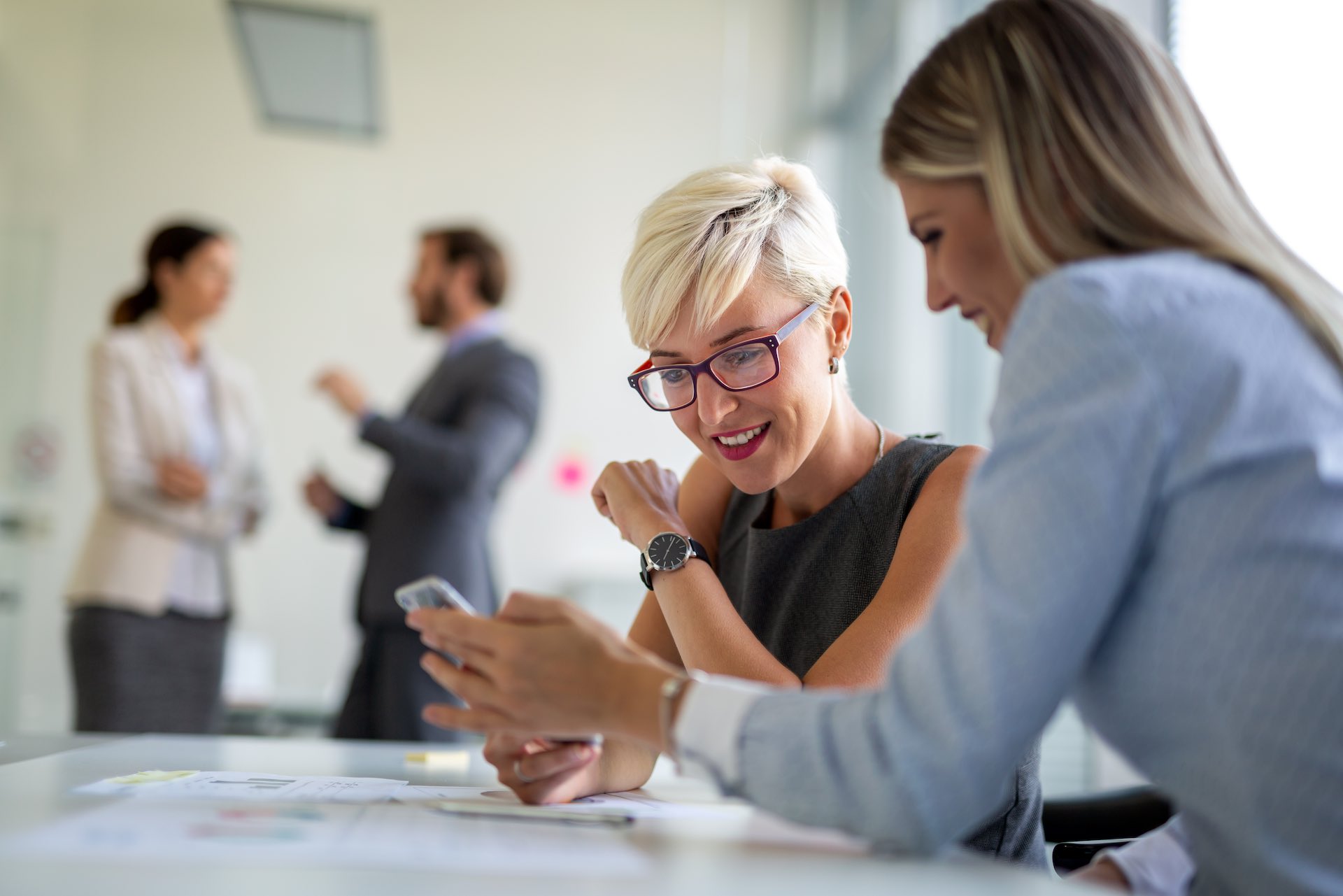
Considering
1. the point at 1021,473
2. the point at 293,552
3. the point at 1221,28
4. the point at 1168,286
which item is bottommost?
the point at 293,552

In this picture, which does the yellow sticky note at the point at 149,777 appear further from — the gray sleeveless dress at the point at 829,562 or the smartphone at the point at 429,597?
the gray sleeveless dress at the point at 829,562

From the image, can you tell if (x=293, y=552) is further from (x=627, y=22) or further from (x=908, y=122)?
(x=908, y=122)

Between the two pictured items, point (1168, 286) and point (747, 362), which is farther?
point (747, 362)

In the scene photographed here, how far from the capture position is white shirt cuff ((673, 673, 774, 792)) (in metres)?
0.68

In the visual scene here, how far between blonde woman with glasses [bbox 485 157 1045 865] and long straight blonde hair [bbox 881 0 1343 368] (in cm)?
46

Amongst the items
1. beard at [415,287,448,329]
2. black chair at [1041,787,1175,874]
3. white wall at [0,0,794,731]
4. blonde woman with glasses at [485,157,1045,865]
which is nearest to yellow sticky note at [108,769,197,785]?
blonde woman with glasses at [485,157,1045,865]

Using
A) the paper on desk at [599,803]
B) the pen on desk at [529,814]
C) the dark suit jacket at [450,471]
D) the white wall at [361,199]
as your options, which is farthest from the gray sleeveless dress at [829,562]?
the white wall at [361,199]

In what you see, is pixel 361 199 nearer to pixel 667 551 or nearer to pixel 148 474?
pixel 148 474

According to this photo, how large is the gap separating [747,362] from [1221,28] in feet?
5.30

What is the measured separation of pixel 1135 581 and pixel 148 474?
270 centimetres

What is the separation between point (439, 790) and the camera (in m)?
1.02

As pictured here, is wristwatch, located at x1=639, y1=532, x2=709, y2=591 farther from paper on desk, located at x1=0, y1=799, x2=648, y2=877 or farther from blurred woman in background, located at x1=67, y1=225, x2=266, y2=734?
blurred woman in background, located at x1=67, y1=225, x2=266, y2=734

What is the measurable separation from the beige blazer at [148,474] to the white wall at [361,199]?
4.68 ft

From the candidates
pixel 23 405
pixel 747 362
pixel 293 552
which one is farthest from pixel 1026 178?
pixel 23 405
